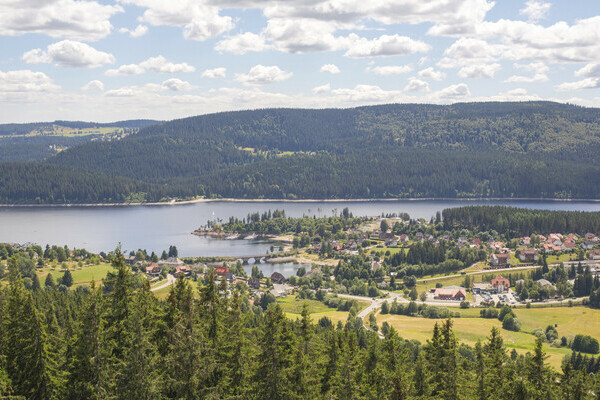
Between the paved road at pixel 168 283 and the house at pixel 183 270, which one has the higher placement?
the house at pixel 183 270

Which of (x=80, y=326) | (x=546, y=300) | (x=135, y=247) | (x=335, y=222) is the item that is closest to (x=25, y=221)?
(x=135, y=247)

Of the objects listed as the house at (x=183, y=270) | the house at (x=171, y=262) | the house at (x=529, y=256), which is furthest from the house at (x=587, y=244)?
the house at (x=171, y=262)

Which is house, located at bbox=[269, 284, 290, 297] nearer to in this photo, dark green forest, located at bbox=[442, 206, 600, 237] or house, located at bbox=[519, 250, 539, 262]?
house, located at bbox=[519, 250, 539, 262]

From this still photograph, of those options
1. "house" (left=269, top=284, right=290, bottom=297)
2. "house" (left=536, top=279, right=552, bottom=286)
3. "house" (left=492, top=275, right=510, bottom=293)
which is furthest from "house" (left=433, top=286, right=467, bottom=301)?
"house" (left=269, top=284, right=290, bottom=297)

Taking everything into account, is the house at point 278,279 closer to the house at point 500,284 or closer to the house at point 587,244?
the house at point 500,284

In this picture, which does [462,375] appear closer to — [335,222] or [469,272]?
[469,272]
